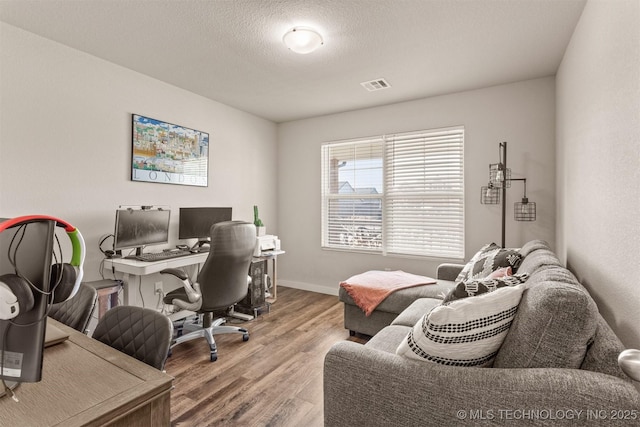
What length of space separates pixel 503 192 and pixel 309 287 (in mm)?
2789

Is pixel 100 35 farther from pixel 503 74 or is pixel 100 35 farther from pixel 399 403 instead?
pixel 503 74

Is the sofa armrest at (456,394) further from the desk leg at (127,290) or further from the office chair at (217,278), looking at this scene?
the desk leg at (127,290)

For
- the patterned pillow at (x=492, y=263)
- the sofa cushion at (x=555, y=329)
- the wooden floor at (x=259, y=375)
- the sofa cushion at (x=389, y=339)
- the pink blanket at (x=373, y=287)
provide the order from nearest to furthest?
the sofa cushion at (x=555, y=329), the sofa cushion at (x=389, y=339), the wooden floor at (x=259, y=375), the patterned pillow at (x=492, y=263), the pink blanket at (x=373, y=287)

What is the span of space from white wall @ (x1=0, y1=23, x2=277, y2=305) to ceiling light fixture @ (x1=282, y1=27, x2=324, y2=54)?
1.64m

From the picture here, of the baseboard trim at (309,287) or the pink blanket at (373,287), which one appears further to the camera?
the baseboard trim at (309,287)

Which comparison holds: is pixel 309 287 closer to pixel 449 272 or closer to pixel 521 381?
pixel 449 272

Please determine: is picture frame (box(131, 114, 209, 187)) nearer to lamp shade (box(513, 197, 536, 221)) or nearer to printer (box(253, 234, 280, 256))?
printer (box(253, 234, 280, 256))

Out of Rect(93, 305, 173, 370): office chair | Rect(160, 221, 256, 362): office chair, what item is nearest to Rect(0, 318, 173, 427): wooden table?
Rect(93, 305, 173, 370): office chair

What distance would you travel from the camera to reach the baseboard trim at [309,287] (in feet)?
14.9

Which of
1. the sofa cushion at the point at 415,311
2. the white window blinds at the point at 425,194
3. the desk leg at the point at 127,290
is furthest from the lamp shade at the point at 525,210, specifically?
the desk leg at the point at 127,290

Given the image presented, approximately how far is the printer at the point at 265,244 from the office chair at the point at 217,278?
99cm

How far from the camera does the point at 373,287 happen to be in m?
2.89

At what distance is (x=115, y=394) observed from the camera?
0.86 metres

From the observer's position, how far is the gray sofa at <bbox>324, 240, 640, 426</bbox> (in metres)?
0.93
